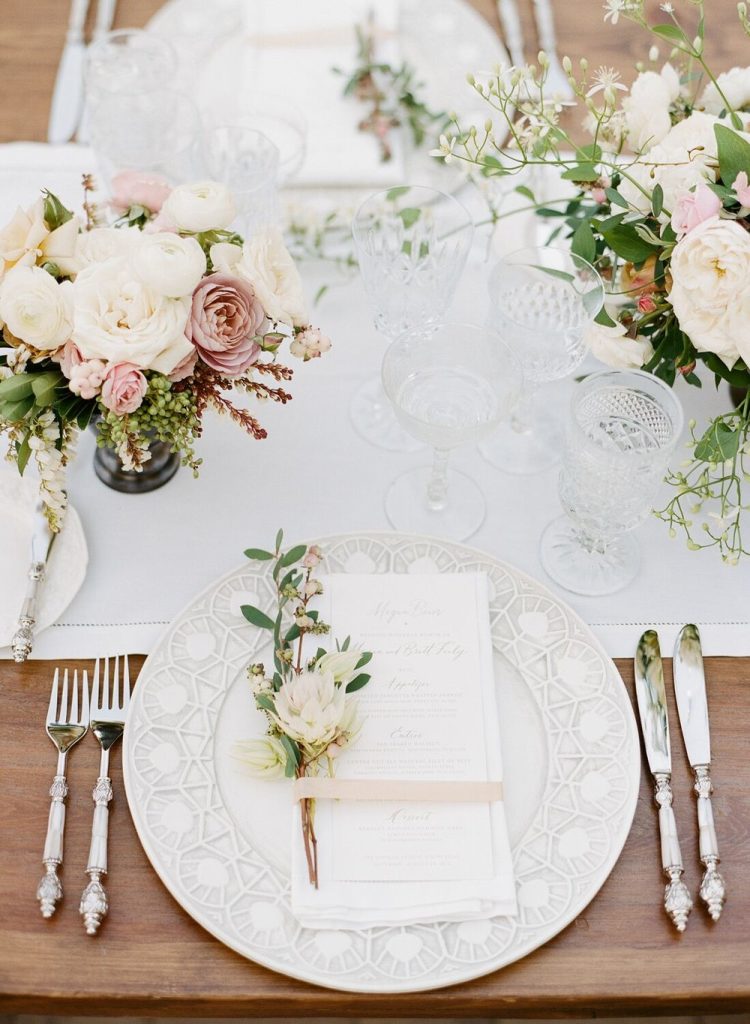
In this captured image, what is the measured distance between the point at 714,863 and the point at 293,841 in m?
0.44

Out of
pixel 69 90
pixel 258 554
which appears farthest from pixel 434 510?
pixel 69 90

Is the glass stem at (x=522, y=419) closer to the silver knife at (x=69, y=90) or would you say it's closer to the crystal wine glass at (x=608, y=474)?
the crystal wine glass at (x=608, y=474)

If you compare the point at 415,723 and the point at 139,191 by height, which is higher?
the point at 139,191

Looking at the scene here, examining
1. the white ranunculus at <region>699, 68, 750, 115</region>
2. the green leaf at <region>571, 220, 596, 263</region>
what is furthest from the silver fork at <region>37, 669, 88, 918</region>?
the white ranunculus at <region>699, 68, 750, 115</region>

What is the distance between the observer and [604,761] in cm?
103

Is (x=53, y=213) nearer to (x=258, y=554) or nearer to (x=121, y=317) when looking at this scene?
(x=121, y=317)

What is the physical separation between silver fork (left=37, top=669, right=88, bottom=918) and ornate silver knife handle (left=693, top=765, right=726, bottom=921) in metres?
0.66

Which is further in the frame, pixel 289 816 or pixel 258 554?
pixel 258 554

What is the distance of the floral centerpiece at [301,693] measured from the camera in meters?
0.97

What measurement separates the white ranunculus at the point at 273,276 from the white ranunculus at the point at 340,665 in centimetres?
38

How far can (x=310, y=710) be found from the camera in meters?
0.97

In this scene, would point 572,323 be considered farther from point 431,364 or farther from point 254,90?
point 254,90

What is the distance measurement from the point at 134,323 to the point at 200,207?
16 centimetres

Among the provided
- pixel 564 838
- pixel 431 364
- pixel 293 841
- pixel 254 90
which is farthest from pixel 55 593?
pixel 254 90
